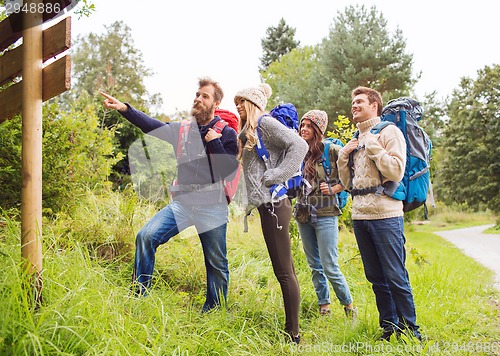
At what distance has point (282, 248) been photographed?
10.8 ft

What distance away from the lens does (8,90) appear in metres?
2.92

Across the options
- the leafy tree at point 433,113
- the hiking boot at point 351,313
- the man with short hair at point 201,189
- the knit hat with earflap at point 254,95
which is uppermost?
Answer: the leafy tree at point 433,113

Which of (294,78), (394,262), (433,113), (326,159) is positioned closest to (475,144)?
(433,113)

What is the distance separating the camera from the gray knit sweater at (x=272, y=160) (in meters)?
3.23

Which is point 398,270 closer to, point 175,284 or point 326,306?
point 326,306

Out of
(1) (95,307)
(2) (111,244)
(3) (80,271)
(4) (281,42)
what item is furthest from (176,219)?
(4) (281,42)

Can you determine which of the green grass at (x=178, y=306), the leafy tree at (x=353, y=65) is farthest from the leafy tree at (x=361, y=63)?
the green grass at (x=178, y=306)

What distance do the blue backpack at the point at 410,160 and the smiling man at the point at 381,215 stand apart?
0.05 m

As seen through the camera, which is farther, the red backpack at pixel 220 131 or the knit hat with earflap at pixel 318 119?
the knit hat with earflap at pixel 318 119

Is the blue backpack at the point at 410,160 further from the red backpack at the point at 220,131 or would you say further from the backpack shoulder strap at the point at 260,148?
the red backpack at the point at 220,131

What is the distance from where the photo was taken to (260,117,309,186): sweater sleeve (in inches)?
127

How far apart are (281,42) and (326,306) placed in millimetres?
37311

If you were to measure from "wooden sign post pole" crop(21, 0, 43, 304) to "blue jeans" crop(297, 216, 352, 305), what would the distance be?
2316mm

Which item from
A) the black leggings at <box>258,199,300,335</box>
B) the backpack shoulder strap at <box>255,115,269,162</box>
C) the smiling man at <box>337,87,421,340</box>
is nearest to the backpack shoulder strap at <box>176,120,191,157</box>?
the backpack shoulder strap at <box>255,115,269,162</box>
